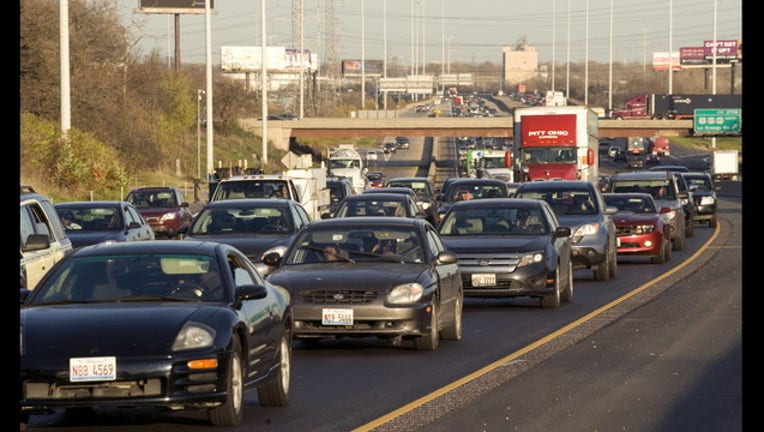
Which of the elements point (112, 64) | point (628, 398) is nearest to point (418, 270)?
A: point (628, 398)

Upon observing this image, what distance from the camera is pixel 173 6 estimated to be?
137 m

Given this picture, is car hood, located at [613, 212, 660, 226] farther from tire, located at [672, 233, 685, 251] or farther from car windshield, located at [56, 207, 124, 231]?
car windshield, located at [56, 207, 124, 231]

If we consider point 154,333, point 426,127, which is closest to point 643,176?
point 154,333

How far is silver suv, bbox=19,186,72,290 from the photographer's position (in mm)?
16391

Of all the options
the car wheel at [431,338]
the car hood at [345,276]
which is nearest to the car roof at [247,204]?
the car hood at [345,276]

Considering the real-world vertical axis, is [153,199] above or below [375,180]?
above

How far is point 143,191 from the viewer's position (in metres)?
47.6

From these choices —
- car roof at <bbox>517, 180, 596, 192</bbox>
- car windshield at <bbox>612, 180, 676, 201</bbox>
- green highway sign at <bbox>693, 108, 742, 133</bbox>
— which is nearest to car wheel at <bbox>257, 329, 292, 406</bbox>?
car roof at <bbox>517, 180, 596, 192</bbox>

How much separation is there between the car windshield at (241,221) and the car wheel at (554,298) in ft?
12.6

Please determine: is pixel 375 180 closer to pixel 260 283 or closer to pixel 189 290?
pixel 260 283

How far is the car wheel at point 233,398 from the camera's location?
11320 mm

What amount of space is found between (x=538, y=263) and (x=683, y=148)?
161120 millimetres

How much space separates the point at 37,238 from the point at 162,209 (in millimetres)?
28920
